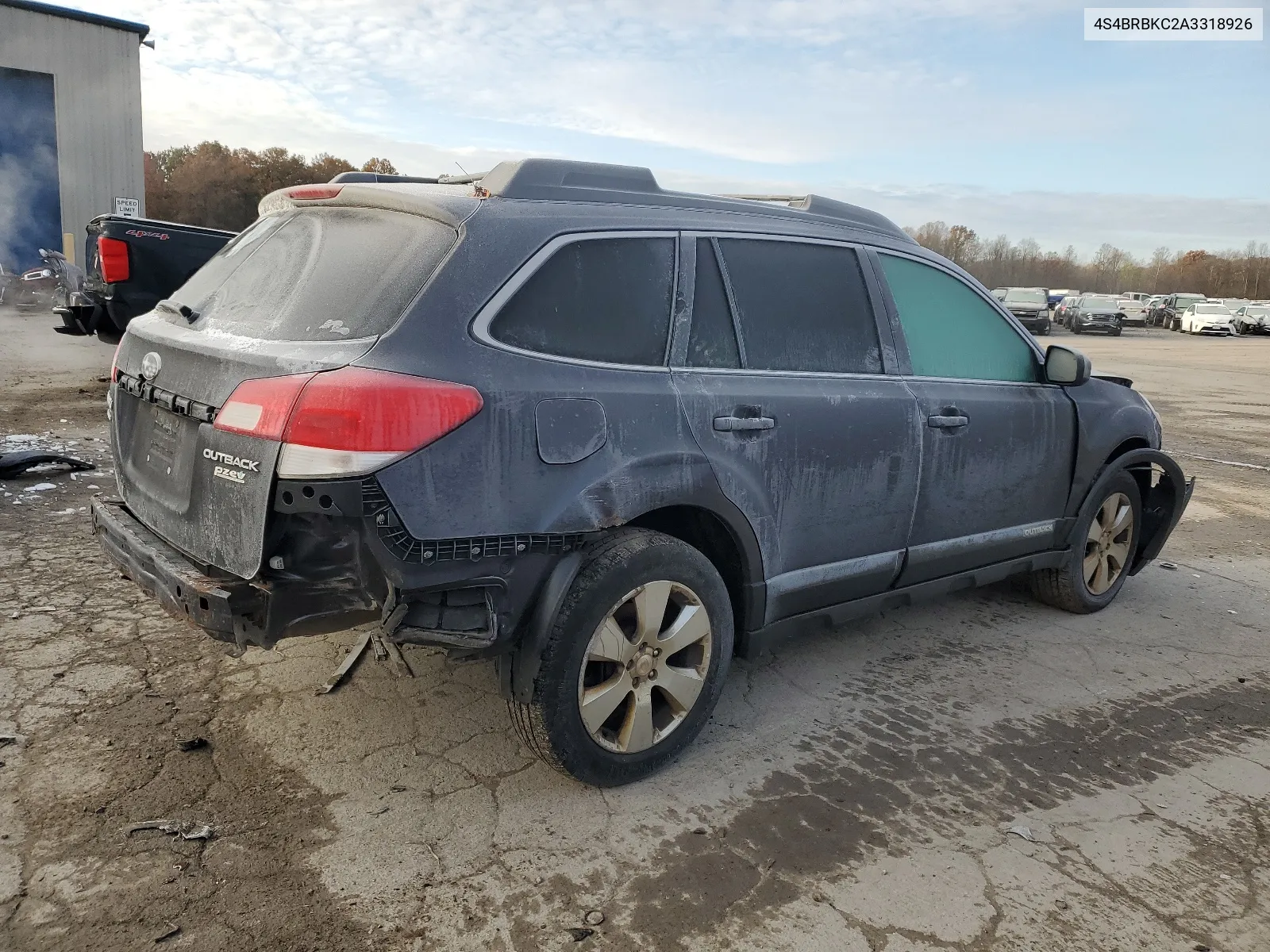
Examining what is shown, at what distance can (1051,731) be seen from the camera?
363cm

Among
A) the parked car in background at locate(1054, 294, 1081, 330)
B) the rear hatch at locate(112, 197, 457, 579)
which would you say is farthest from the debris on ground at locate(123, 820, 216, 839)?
the parked car in background at locate(1054, 294, 1081, 330)

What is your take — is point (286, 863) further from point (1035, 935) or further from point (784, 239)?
point (784, 239)

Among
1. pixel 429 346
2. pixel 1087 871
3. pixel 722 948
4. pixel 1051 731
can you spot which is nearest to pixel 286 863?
pixel 722 948

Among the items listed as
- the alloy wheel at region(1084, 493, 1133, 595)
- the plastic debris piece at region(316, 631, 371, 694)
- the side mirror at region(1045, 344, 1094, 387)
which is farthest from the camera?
the alloy wheel at region(1084, 493, 1133, 595)

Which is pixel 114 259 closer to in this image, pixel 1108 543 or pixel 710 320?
pixel 710 320

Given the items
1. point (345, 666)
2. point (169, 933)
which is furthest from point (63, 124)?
point (169, 933)

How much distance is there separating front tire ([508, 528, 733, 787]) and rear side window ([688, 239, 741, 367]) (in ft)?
2.15

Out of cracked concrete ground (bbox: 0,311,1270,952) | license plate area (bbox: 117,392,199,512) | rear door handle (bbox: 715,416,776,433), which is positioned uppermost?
rear door handle (bbox: 715,416,776,433)

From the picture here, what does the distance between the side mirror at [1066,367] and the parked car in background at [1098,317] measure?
40.8 metres

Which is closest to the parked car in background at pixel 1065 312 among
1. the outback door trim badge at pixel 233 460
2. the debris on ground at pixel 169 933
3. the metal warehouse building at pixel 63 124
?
the metal warehouse building at pixel 63 124

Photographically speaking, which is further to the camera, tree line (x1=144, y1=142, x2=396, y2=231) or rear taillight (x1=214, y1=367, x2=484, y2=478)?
tree line (x1=144, y1=142, x2=396, y2=231)

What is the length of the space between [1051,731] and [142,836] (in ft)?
10.3

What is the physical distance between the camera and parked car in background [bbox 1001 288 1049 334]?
34.8 m

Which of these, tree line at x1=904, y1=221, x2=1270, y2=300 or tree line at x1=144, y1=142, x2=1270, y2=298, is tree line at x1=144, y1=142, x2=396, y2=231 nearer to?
tree line at x1=144, y1=142, x2=1270, y2=298
